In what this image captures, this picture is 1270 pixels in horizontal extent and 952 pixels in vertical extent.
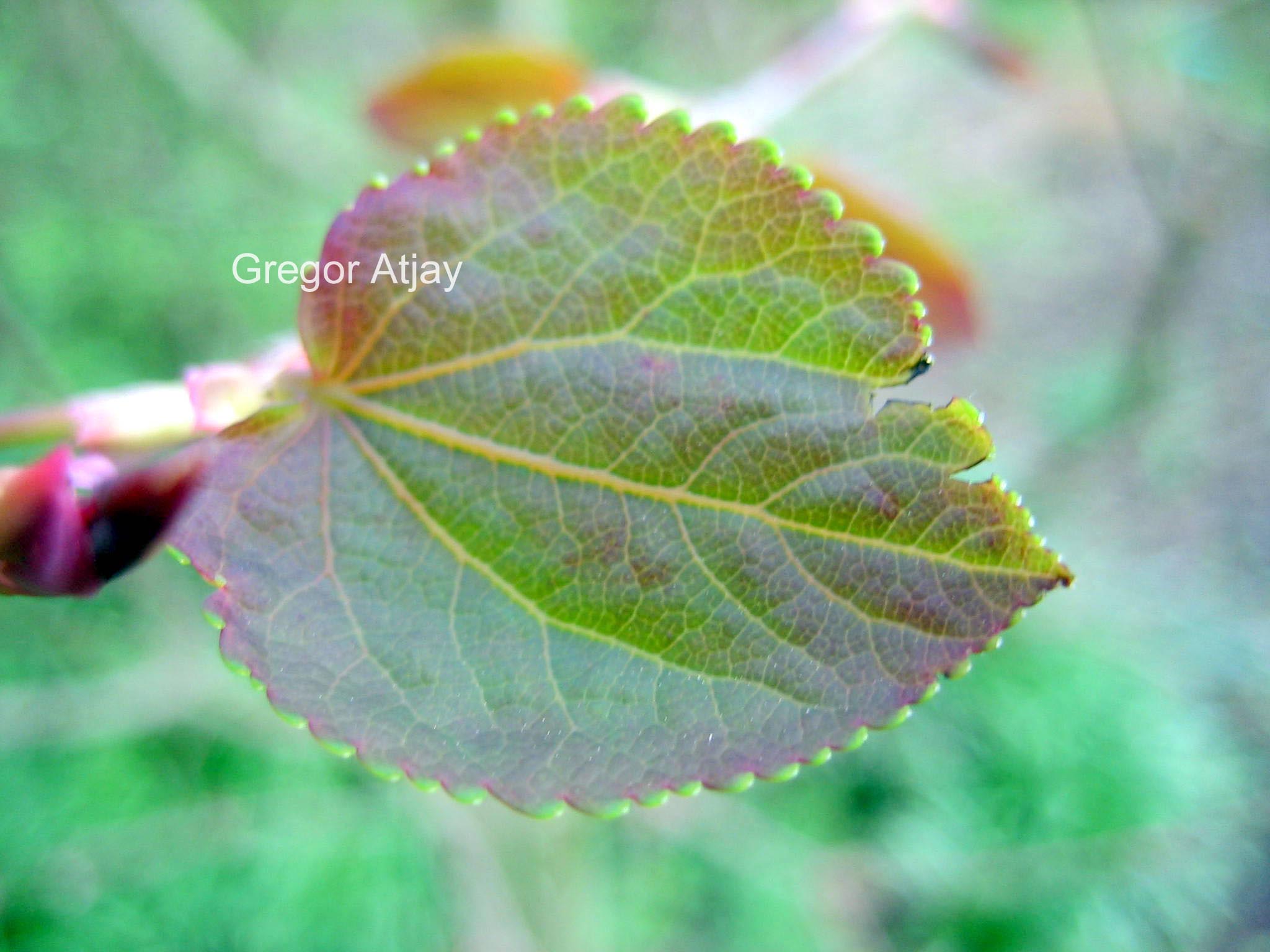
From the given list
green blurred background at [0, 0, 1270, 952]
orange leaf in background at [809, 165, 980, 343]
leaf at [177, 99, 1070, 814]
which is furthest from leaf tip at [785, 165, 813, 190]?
green blurred background at [0, 0, 1270, 952]

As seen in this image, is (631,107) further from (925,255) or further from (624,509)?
(925,255)

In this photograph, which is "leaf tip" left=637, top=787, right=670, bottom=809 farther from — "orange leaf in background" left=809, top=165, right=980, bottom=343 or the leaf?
"orange leaf in background" left=809, top=165, right=980, bottom=343

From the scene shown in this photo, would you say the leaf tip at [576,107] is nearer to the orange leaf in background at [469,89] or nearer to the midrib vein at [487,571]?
the midrib vein at [487,571]

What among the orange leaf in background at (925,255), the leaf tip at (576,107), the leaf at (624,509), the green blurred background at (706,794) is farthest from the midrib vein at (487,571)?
the green blurred background at (706,794)

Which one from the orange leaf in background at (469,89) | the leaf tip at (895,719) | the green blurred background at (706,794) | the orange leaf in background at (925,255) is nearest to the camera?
the leaf tip at (895,719)

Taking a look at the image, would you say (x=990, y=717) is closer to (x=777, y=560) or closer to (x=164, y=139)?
(x=777, y=560)

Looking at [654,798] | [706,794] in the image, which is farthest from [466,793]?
[706,794]
